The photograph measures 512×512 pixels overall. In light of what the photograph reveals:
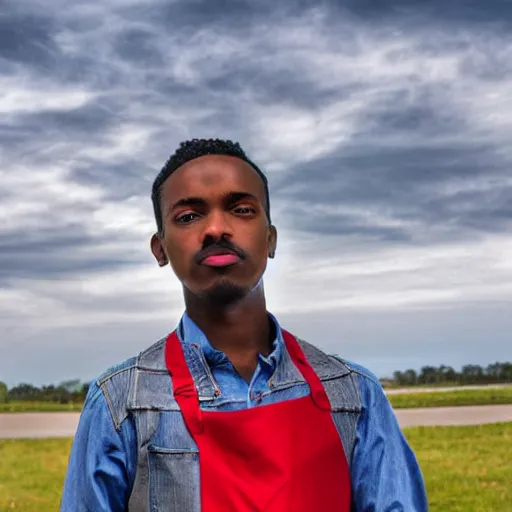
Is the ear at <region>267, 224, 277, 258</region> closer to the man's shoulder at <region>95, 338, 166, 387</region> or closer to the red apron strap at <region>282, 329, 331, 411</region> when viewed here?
the red apron strap at <region>282, 329, 331, 411</region>

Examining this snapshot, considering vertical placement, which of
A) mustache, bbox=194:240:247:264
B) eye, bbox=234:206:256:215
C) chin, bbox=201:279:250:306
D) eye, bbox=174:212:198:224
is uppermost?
eye, bbox=234:206:256:215

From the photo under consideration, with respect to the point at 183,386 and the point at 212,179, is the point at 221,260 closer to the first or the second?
the point at 212,179

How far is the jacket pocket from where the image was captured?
2.38 m

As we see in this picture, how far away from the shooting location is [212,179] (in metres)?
2.55

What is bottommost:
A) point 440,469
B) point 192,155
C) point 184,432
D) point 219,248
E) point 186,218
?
point 440,469

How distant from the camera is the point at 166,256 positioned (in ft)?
8.84

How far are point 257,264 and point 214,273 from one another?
0.46 ft

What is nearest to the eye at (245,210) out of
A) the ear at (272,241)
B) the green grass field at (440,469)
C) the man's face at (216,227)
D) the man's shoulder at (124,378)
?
the man's face at (216,227)

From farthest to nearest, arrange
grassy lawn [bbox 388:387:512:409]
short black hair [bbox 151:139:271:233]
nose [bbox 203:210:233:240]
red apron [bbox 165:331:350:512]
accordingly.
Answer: grassy lawn [bbox 388:387:512:409] < short black hair [bbox 151:139:271:233] < nose [bbox 203:210:233:240] < red apron [bbox 165:331:350:512]

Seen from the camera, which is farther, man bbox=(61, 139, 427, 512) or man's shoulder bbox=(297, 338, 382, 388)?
man's shoulder bbox=(297, 338, 382, 388)

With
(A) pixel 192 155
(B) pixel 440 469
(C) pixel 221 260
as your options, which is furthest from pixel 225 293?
(B) pixel 440 469

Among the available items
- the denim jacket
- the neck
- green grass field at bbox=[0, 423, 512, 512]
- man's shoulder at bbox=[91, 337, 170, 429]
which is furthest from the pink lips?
green grass field at bbox=[0, 423, 512, 512]

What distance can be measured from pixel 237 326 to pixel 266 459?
16.6 inches

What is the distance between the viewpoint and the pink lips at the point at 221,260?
248cm
